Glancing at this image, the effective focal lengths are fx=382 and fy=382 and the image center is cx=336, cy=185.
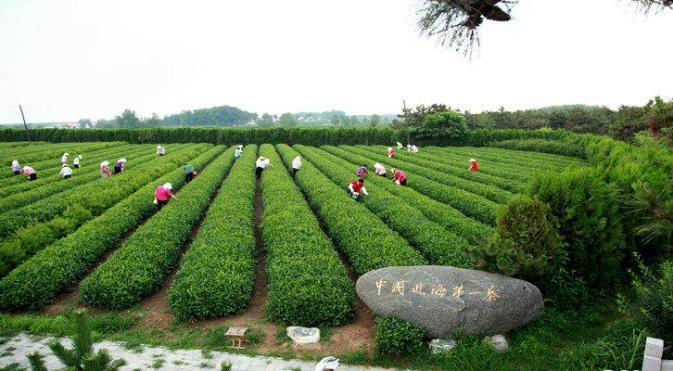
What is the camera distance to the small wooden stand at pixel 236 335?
6.57 meters

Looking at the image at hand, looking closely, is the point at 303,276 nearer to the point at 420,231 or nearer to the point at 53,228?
the point at 420,231

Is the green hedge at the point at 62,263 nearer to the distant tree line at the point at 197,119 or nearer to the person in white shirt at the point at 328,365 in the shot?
the person in white shirt at the point at 328,365

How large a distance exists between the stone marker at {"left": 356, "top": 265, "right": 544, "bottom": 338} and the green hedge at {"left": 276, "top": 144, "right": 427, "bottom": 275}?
1514mm

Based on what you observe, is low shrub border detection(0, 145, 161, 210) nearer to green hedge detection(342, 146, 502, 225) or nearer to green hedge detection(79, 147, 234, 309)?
green hedge detection(79, 147, 234, 309)

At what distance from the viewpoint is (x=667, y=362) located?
178 inches

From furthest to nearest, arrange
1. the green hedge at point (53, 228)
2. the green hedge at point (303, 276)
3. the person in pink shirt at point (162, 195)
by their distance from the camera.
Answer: the person in pink shirt at point (162, 195) < the green hedge at point (53, 228) < the green hedge at point (303, 276)

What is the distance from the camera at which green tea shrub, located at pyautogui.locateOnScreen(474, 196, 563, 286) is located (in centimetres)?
670

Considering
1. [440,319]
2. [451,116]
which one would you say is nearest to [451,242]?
[440,319]

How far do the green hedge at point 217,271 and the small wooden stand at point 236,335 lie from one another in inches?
36.5

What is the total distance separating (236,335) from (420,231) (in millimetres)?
5875

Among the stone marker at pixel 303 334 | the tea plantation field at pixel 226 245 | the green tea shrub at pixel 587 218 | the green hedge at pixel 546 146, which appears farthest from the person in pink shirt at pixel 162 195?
the green hedge at pixel 546 146

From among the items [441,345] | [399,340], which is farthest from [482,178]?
[399,340]

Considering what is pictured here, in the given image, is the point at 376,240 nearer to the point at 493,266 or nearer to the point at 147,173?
the point at 493,266

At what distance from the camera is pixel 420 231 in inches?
418
